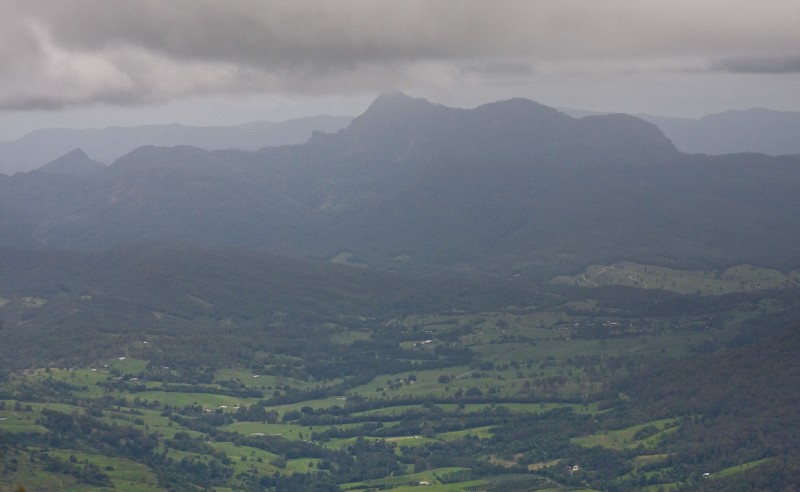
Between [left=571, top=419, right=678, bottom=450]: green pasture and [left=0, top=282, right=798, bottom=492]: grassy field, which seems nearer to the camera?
[left=0, top=282, right=798, bottom=492]: grassy field

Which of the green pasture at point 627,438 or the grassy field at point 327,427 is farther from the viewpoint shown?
the green pasture at point 627,438

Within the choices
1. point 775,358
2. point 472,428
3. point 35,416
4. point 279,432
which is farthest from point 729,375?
point 35,416

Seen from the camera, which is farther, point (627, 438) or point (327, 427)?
point (327, 427)

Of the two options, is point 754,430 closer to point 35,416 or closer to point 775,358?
point 775,358

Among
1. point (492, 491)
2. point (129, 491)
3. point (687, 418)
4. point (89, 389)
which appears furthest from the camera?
point (89, 389)

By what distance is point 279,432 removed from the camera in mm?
170000

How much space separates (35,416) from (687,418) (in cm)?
7781

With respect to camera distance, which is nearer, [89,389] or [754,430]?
[754,430]

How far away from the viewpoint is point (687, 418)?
156 m

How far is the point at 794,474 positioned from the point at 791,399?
27.2 metres

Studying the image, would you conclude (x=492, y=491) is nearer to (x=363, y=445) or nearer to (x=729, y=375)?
(x=363, y=445)

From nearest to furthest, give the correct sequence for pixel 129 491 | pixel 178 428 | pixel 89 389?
pixel 129 491, pixel 178 428, pixel 89 389

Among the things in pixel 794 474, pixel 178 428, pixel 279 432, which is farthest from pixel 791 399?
pixel 178 428

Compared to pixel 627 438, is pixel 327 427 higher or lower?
lower
